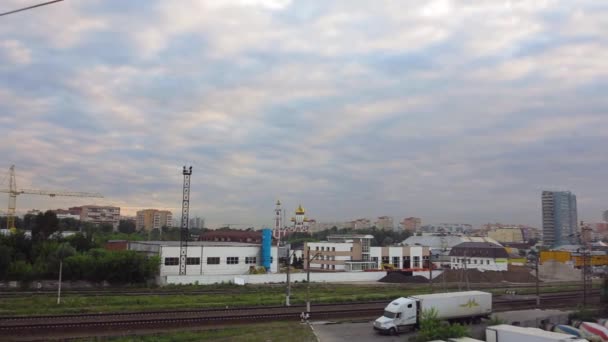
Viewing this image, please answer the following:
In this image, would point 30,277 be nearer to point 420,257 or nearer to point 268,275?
point 268,275

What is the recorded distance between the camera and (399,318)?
93.8 feet

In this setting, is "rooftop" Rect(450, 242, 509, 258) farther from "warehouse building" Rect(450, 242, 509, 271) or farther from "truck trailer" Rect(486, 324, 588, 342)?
"truck trailer" Rect(486, 324, 588, 342)

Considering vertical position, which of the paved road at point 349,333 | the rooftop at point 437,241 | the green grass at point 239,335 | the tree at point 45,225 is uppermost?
the tree at point 45,225

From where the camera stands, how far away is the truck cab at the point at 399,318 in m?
28.3

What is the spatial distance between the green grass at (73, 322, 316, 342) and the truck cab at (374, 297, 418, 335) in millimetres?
4395

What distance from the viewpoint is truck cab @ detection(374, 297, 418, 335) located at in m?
28.3

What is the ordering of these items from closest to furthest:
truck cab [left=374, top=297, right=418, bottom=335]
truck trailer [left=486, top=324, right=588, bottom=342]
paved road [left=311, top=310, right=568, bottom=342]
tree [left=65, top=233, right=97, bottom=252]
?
truck trailer [left=486, top=324, right=588, bottom=342] < paved road [left=311, top=310, right=568, bottom=342] < truck cab [left=374, top=297, right=418, bottom=335] < tree [left=65, top=233, right=97, bottom=252]

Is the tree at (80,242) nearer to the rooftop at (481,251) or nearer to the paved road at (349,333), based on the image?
the paved road at (349,333)

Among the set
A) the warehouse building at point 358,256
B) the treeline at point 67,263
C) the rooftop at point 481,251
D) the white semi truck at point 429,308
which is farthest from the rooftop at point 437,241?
the white semi truck at point 429,308

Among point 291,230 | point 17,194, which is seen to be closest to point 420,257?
point 291,230

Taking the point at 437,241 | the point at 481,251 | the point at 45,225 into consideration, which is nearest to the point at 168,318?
the point at 45,225

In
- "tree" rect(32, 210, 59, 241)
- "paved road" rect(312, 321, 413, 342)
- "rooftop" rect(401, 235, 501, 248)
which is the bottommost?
"paved road" rect(312, 321, 413, 342)

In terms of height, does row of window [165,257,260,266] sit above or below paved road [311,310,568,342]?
above

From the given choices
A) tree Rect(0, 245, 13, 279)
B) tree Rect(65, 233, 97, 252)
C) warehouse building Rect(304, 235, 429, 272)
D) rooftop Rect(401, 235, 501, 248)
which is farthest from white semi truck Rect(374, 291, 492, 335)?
rooftop Rect(401, 235, 501, 248)
